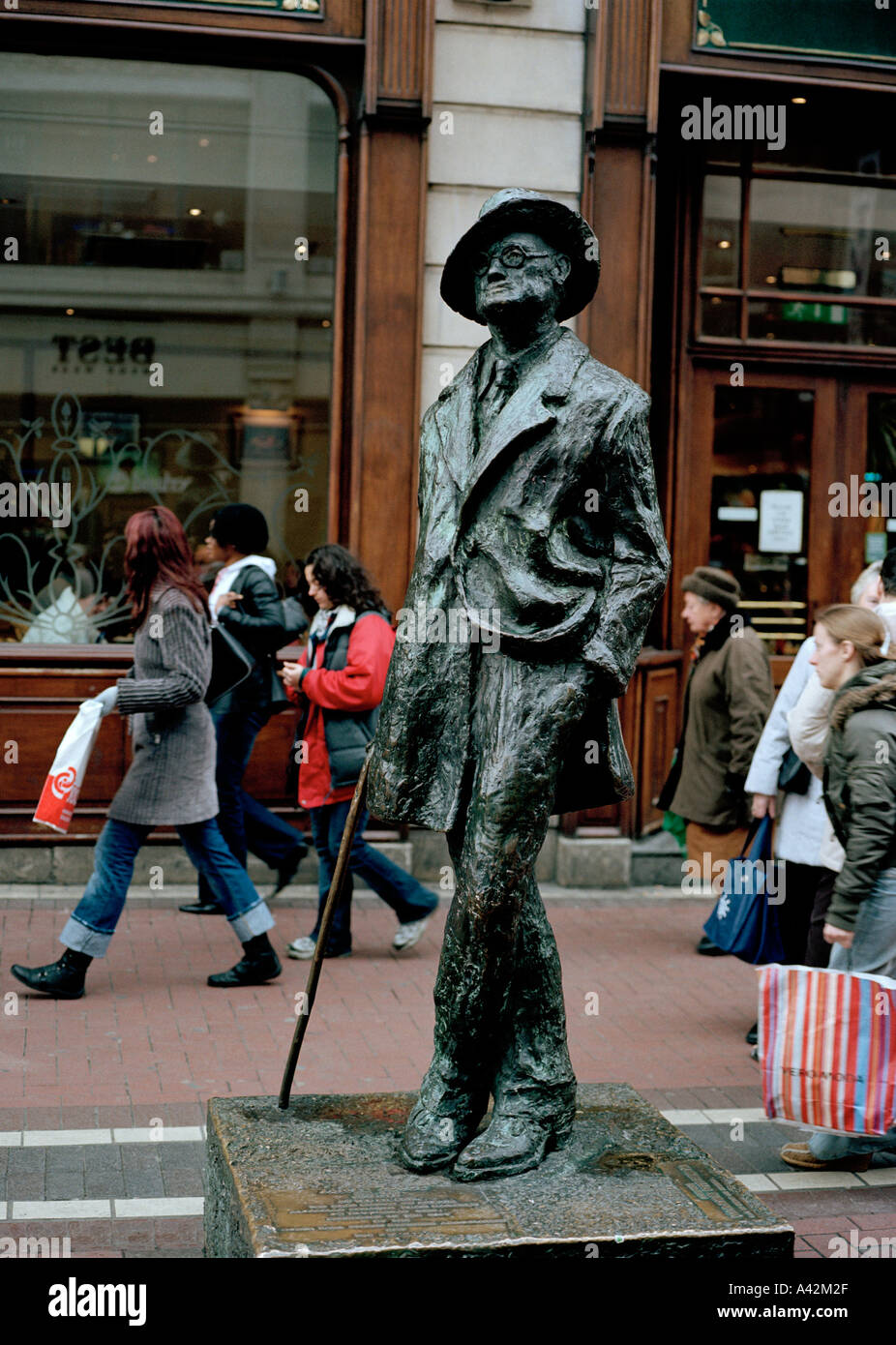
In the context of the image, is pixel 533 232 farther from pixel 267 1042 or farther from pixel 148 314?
pixel 148 314

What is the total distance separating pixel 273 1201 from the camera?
367 centimetres

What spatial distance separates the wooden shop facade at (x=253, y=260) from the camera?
894 cm

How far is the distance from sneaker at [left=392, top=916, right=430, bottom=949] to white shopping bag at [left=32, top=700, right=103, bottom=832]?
190cm

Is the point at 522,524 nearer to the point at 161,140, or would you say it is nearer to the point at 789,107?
the point at 161,140

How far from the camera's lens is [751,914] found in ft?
21.2

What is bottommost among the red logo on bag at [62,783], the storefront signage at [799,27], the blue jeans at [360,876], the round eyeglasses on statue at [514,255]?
the blue jeans at [360,876]

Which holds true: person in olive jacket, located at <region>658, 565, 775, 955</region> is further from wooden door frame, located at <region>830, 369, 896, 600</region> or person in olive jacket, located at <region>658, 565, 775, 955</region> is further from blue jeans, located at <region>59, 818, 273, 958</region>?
wooden door frame, located at <region>830, 369, 896, 600</region>

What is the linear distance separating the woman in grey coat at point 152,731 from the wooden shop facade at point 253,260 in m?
2.12

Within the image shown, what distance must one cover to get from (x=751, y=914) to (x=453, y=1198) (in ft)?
9.70

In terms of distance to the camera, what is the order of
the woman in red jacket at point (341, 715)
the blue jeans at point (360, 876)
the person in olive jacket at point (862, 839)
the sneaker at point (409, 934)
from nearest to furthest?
the person in olive jacket at point (862, 839)
the woman in red jacket at point (341, 715)
the blue jeans at point (360, 876)
the sneaker at point (409, 934)
